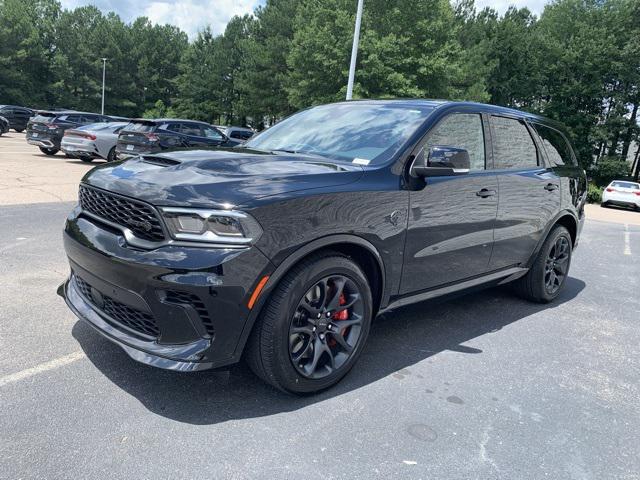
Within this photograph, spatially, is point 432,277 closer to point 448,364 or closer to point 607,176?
point 448,364

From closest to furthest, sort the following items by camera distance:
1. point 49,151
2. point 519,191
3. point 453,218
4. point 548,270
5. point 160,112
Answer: point 453,218 → point 519,191 → point 548,270 → point 49,151 → point 160,112

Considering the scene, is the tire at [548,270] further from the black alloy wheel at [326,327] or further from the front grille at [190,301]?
the front grille at [190,301]

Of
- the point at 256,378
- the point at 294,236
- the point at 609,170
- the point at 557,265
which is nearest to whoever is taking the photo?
the point at 294,236

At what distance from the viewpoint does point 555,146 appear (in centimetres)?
510

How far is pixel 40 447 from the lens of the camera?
7.51ft

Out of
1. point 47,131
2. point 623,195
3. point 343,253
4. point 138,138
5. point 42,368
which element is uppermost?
point 138,138

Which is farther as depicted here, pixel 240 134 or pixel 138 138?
pixel 240 134

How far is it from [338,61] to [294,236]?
28.4 metres

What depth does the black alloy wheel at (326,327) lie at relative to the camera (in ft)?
9.21

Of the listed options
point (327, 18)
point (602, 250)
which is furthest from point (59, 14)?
point (602, 250)

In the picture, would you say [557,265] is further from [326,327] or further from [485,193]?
[326,327]

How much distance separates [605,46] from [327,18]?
2104 centimetres

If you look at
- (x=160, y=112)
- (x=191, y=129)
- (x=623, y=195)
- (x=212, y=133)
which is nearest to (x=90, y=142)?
(x=191, y=129)

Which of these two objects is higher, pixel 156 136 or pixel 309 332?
pixel 156 136
